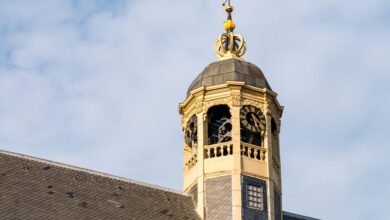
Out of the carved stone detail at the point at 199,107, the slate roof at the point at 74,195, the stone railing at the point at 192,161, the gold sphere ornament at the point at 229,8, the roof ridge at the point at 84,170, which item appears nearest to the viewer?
the slate roof at the point at 74,195

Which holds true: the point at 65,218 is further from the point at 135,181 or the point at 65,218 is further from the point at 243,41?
the point at 243,41

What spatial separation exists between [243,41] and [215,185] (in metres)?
9.22

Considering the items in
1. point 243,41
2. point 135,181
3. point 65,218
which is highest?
point 243,41

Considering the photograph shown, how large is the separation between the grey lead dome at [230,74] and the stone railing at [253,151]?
126 inches

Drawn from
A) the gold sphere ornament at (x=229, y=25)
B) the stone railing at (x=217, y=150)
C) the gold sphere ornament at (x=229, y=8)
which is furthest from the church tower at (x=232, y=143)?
the gold sphere ornament at (x=229, y=8)

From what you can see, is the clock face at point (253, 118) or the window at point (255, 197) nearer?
the window at point (255, 197)

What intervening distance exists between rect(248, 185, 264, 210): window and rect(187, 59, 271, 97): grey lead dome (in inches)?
209

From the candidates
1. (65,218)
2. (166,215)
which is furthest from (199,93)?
(65,218)

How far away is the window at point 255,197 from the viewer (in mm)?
48906

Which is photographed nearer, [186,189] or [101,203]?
[101,203]

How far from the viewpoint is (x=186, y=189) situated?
51.2 meters

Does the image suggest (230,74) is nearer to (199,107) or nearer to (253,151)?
(199,107)

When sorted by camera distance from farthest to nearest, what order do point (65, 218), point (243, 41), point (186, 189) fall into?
point (243, 41), point (186, 189), point (65, 218)

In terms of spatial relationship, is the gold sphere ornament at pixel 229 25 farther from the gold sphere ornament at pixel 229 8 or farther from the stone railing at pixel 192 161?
the stone railing at pixel 192 161
